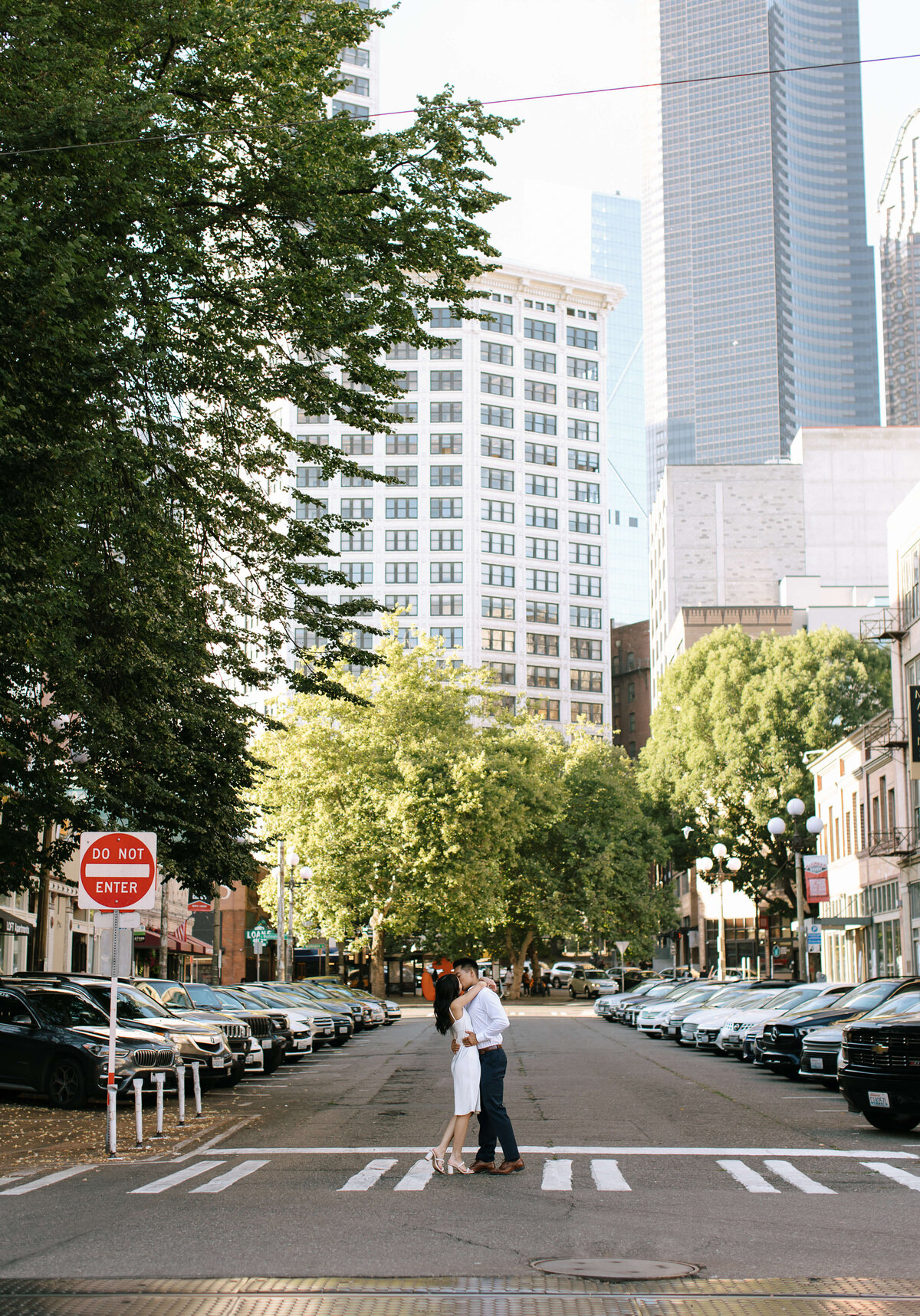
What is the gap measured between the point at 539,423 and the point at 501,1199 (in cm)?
11639

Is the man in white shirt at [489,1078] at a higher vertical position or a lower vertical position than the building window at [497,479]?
lower

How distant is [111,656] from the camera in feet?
58.2

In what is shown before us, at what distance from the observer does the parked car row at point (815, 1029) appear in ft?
52.4

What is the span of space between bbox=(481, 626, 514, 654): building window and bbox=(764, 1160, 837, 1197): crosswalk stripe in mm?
105423

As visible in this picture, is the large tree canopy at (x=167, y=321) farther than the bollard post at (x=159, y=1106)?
No

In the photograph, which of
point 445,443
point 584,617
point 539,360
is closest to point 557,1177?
point 445,443

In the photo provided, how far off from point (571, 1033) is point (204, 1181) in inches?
1160

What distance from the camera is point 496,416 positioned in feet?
403

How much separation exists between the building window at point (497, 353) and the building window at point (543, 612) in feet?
66.5

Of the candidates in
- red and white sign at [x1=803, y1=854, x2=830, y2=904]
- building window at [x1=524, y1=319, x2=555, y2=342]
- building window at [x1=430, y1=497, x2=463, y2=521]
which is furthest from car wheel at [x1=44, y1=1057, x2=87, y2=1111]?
building window at [x1=524, y1=319, x2=555, y2=342]

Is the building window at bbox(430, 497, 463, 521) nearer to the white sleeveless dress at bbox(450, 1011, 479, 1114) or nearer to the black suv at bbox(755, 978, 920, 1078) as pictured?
the black suv at bbox(755, 978, 920, 1078)

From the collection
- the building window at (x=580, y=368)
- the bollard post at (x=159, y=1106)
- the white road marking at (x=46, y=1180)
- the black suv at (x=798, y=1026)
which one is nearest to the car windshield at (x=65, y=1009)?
the bollard post at (x=159, y=1106)

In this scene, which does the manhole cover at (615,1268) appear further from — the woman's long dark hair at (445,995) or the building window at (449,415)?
the building window at (449,415)

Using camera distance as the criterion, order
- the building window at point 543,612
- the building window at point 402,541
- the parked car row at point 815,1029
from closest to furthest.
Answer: the parked car row at point 815,1029
the building window at point 402,541
the building window at point 543,612
